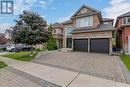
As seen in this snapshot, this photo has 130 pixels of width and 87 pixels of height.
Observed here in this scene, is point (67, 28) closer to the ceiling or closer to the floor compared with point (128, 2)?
closer to the floor

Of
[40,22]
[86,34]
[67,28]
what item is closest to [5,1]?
[40,22]

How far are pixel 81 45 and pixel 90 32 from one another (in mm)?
2875

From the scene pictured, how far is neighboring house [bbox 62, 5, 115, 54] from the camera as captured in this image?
72.0 feet

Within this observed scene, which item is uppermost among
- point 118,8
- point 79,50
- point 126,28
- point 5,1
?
point 118,8

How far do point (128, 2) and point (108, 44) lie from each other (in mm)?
11227

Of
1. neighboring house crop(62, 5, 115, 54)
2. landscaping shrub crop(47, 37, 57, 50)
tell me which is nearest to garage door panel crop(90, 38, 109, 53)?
neighboring house crop(62, 5, 115, 54)

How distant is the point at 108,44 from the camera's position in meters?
21.6

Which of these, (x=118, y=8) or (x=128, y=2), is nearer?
(x=128, y=2)

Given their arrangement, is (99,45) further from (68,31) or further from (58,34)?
(58,34)

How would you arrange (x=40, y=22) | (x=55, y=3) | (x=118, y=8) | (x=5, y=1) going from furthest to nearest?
(x=118, y=8)
(x=55, y=3)
(x=40, y=22)
(x=5, y=1)

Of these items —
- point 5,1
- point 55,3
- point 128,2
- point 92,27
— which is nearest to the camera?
point 5,1

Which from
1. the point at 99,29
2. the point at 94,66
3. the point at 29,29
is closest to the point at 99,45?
the point at 99,29

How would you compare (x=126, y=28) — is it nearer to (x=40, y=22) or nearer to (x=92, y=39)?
(x=92, y=39)

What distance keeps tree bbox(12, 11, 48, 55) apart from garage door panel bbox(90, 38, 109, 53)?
790 centimetres
